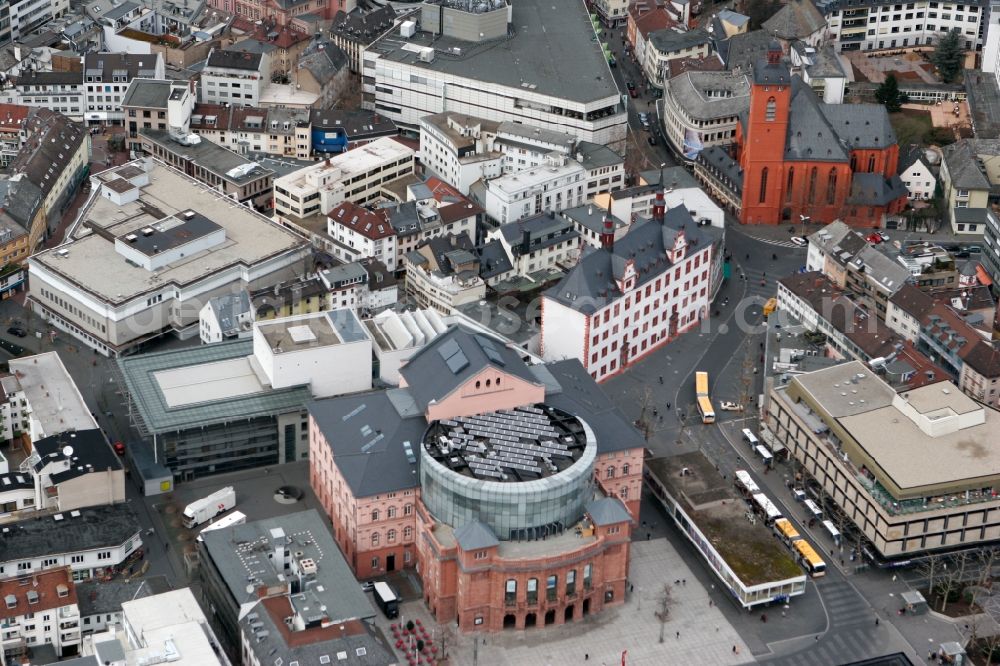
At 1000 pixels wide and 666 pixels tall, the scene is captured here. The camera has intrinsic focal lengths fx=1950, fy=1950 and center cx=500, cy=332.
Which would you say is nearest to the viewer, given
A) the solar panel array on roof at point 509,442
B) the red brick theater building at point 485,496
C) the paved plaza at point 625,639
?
the paved plaza at point 625,639

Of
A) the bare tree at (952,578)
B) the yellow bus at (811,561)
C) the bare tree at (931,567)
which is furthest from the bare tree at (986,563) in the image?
the yellow bus at (811,561)

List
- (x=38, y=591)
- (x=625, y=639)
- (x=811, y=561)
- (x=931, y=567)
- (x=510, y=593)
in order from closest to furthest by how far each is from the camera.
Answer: (x=38, y=591), (x=510, y=593), (x=625, y=639), (x=931, y=567), (x=811, y=561)

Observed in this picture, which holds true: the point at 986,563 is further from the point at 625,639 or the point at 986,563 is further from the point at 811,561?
the point at 625,639

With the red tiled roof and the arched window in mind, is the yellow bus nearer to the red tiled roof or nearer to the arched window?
the arched window

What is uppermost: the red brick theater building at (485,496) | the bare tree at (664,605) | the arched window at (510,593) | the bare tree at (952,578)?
the red brick theater building at (485,496)

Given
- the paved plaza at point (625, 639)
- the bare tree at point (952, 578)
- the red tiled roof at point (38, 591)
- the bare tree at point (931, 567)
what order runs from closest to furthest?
the red tiled roof at point (38, 591) → the paved plaza at point (625, 639) → the bare tree at point (952, 578) → the bare tree at point (931, 567)

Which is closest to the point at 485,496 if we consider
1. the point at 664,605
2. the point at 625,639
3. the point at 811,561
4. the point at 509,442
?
the point at 509,442

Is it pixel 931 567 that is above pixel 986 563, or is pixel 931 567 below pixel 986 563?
above

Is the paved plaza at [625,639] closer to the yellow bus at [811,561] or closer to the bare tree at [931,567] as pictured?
the yellow bus at [811,561]
